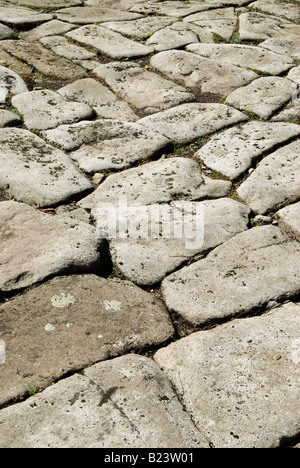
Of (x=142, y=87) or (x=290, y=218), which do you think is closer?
(x=290, y=218)

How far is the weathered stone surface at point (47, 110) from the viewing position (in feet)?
9.99

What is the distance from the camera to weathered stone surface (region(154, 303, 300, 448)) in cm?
149

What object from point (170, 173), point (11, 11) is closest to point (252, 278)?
point (170, 173)

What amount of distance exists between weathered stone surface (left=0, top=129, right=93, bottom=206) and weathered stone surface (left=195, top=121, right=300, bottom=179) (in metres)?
0.68

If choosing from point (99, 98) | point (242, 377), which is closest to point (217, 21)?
point (99, 98)

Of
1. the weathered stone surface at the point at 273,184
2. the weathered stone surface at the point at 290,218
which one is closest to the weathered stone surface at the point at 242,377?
the weathered stone surface at the point at 290,218

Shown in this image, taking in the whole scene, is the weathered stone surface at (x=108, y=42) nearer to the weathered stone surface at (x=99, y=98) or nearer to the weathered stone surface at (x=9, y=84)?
the weathered stone surface at (x=99, y=98)

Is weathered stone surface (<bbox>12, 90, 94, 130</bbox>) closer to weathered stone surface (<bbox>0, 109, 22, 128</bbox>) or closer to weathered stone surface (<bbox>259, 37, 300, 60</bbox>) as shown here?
weathered stone surface (<bbox>0, 109, 22, 128</bbox>)

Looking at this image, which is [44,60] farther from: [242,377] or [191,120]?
[242,377]

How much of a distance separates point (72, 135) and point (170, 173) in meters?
0.64

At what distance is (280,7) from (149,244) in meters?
3.66

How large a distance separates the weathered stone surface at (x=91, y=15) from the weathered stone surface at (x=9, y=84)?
125cm

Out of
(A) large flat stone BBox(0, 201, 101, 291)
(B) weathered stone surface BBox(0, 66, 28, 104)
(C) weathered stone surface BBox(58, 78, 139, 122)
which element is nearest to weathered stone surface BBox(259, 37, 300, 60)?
(C) weathered stone surface BBox(58, 78, 139, 122)

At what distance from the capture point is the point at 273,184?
256 cm
